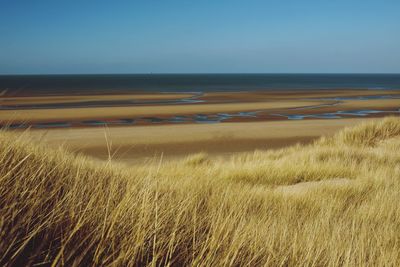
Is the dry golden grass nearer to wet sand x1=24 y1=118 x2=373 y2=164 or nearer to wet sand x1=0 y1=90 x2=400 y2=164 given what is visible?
wet sand x1=24 y1=118 x2=373 y2=164

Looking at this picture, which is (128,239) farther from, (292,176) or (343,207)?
(292,176)

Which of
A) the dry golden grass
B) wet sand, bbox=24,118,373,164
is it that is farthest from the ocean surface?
the dry golden grass

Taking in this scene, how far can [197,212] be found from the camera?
3.32 metres

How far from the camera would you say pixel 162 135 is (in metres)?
17.0

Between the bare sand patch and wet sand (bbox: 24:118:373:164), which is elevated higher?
the bare sand patch

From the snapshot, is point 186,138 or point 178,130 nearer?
point 186,138

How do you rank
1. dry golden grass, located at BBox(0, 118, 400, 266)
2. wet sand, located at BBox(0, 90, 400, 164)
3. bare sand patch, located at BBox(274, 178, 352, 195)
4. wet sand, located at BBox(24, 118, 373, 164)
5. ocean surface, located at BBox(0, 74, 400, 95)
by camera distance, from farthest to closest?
ocean surface, located at BBox(0, 74, 400, 95), wet sand, located at BBox(0, 90, 400, 164), wet sand, located at BBox(24, 118, 373, 164), bare sand patch, located at BBox(274, 178, 352, 195), dry golden grass, located at BBox(0, 118, 400, 266)

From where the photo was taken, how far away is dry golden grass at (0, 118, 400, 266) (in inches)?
73.5

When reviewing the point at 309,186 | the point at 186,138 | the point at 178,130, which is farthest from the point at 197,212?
the point at 178,130

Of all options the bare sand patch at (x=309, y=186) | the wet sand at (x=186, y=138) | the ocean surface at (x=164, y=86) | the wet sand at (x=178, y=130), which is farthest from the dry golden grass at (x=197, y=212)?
the ocean surface at (x=164, y=86)

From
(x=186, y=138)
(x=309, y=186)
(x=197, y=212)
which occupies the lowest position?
(x=186, y=138)

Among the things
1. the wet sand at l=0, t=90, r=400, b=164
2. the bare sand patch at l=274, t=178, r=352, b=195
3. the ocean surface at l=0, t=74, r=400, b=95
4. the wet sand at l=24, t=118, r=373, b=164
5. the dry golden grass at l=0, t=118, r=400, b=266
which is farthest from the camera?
the ocean surface at l=0, t=74, r=400, b=95

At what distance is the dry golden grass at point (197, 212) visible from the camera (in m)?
1.87

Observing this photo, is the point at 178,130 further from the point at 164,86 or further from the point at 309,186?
the point at 164,86
